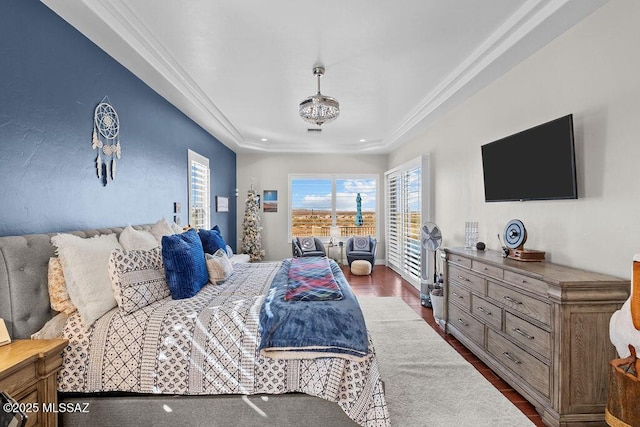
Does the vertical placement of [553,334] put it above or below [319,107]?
below

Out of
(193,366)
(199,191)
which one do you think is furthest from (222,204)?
(193,366)

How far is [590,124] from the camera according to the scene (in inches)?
90.7

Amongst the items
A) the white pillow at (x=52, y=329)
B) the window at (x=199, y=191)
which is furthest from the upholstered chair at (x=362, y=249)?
the white pillow at (x=52, y=329)

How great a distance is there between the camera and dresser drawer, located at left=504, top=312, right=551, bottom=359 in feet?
Result: 7.02

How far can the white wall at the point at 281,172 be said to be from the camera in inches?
300

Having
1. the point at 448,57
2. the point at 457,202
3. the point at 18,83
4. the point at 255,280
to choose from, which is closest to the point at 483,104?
the point at 448,57

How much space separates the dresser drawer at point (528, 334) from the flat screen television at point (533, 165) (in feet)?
3.25

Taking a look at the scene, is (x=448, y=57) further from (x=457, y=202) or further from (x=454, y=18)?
(x=457, y=202)

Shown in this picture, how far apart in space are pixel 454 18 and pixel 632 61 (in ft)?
3.86

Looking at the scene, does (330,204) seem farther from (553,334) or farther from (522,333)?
(553,334)

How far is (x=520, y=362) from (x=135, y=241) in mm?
3094

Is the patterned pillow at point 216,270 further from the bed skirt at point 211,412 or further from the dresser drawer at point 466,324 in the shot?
the dresser drawer at point 466,324

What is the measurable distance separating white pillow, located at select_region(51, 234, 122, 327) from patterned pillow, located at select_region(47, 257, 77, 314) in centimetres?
4

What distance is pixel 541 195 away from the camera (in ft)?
8.79
